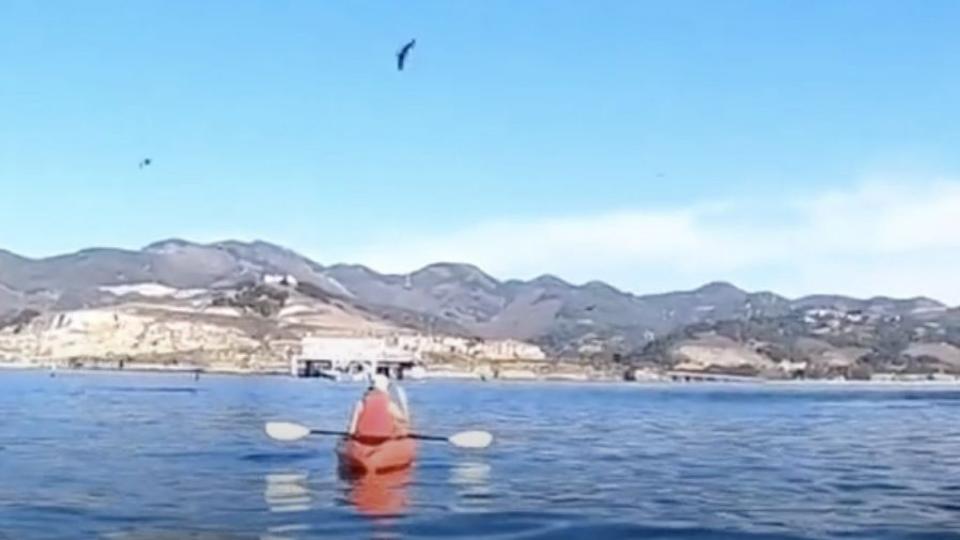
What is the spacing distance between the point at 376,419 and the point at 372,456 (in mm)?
2228

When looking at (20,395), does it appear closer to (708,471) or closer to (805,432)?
(805,432)

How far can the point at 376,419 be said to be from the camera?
170 ft

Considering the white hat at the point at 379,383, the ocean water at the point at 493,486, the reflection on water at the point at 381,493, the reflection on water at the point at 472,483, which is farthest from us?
the white hat at the point at 379,383

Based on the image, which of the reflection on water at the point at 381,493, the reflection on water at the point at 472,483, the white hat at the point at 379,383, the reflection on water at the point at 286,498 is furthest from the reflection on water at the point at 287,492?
the reflection on water at the point at 472,483

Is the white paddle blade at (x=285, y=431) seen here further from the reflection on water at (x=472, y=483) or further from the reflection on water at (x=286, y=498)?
the reflection on water at (x=472, y=483)

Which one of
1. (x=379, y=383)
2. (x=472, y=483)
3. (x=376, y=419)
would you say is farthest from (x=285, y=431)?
(x=472, y=483)

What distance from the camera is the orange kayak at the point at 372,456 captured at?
163ft

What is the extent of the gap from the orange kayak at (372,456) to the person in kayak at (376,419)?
1.02 feet

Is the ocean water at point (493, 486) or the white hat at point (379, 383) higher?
the white hat at point (379, 383)

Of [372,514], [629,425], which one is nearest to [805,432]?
[629,425]

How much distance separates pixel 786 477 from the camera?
5375 centimetres

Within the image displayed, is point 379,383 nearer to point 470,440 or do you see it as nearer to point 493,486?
point 470,440

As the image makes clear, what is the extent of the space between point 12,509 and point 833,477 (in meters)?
29.0

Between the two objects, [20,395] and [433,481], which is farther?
[20,395]
